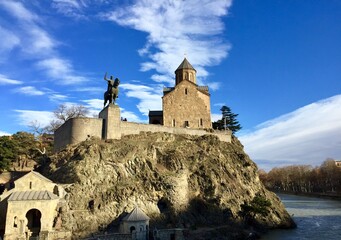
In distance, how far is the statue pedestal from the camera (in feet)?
111

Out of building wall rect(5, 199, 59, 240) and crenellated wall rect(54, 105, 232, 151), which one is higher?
crenellated wall rect(54, 105, 232, 151)

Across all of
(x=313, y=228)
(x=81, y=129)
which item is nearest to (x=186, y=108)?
(x=81, y=129)

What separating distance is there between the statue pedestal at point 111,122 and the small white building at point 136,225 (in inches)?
394

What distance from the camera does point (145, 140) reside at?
35.7 meters

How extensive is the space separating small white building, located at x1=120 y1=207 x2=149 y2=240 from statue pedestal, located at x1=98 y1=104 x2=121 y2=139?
10.0 metres

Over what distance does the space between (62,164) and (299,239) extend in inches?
996

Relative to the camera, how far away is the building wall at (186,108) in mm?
43125

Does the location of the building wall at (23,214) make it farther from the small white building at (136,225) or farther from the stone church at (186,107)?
the stone church at (186,107)

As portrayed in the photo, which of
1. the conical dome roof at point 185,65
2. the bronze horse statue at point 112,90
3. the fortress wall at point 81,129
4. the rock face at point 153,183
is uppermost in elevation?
the conical dome roof at point 185,65

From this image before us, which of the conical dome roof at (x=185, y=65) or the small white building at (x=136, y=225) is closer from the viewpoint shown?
the small white building at (x=136, y=225)

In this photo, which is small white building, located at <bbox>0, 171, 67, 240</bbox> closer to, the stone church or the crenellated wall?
the crenellated wall

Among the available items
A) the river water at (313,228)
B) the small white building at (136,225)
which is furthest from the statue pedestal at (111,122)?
the river water at (313,228)

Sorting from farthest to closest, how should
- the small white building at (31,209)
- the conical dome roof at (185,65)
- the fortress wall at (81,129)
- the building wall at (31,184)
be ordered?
the conical dome roof at (185,65) < the fortress wall at (81,129) < the building wall at (31,184) < the small white building at (31,209)

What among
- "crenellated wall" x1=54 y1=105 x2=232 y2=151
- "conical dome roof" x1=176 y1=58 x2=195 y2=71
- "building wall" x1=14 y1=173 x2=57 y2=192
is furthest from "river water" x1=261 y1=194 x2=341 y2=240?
"conical dome roof" x1=176 y1=58 x2=195 y2=71
